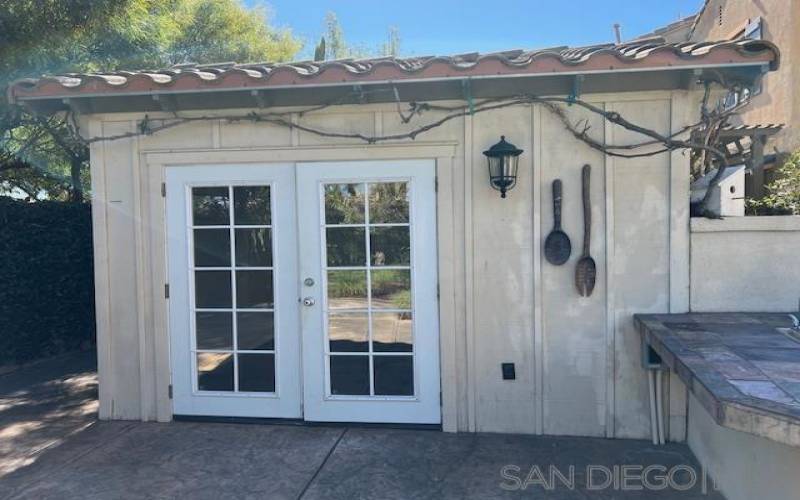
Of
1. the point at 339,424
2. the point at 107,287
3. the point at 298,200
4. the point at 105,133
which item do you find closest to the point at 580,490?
the point at 339,424

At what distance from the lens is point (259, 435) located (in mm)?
4535

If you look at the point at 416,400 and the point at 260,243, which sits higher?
the point at 260,243

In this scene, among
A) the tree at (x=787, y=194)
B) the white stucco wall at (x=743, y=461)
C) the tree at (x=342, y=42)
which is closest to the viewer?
the white stucco wall at (x=743, y=461)

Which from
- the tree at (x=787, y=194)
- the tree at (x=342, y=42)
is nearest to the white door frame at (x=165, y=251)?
the tree at (x=787, y=194)

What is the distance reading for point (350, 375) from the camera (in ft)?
15.4

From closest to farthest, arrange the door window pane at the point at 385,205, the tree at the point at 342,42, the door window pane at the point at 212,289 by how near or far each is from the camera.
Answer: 1. the door window pane at the point at 385,205
2. the door window pane at the point at 212,289
3. the tree at the point at 342,42

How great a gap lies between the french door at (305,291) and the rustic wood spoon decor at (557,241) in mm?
895

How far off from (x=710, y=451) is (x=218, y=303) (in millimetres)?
3762

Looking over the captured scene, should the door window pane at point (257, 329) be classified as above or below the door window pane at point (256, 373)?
above

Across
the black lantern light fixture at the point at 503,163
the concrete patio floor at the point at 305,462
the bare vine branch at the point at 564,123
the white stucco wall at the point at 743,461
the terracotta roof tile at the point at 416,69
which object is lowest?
the concrete patio floor at the point at 305,462

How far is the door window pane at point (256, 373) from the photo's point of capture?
15.8 feet

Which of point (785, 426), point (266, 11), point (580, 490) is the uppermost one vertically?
point (266, 11)

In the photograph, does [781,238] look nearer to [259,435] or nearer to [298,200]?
[298,200]

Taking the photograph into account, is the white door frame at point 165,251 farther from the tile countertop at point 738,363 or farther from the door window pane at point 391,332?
the tile countertop at point 738,363
